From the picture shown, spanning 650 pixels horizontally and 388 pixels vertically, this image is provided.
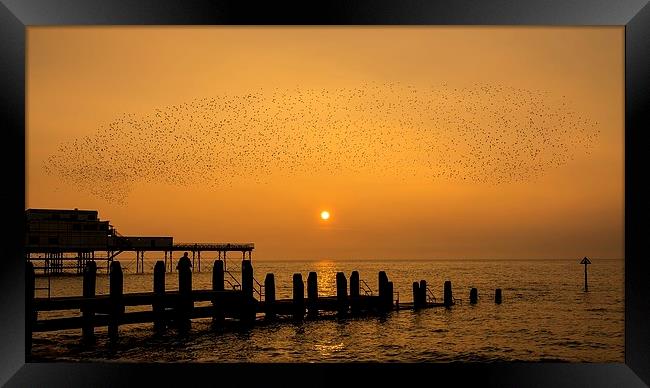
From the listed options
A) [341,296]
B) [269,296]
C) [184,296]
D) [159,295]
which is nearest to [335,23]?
[159,295]

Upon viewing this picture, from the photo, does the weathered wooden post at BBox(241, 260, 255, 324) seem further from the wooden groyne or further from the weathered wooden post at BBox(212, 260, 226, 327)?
the weathered wooden post at BBox(212, 260, 226, 327)

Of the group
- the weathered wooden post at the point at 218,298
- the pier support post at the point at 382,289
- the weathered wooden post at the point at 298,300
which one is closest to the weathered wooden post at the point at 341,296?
the pier support post at the point at 382,289

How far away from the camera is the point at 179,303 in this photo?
53.1 ft

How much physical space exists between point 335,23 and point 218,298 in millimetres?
13118

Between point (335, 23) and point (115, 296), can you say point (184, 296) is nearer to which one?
point (115, 296)

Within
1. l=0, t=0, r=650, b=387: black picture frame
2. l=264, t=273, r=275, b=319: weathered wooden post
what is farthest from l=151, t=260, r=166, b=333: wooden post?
l=0, t=0, r=650, b=387: black picture frame

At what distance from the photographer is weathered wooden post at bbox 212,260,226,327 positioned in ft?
57.5

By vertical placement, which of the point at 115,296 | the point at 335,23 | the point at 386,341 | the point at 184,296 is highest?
the point at 335,23

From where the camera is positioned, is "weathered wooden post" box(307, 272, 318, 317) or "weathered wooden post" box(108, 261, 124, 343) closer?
"weathered wooden post" box(108, 261, 124, 343)

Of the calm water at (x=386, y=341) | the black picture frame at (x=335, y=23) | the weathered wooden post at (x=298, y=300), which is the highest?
the black picture frame at (x=335, y=23)

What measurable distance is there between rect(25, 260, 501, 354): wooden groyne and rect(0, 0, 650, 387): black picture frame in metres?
7.35

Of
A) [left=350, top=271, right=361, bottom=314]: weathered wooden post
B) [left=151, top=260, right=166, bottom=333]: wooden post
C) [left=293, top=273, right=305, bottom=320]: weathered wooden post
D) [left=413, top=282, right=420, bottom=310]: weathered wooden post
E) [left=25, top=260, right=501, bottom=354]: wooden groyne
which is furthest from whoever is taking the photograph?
[left=413, top=282, right=420, bottom=310]: weathered wooden post

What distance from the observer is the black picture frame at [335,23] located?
503cm

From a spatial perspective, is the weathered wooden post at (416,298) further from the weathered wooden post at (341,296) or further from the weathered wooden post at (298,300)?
the weathered wooden post at (298,300)
